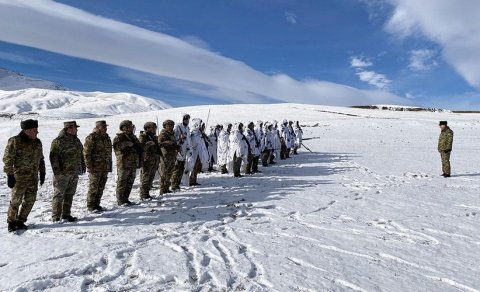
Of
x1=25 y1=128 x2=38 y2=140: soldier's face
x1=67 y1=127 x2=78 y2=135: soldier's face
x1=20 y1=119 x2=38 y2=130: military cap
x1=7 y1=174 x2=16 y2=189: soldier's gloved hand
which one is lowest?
x1=7 y1=174 x2=16 y2=189: soldier's gloved hand

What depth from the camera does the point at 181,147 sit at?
1193cm

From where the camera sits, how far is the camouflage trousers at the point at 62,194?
798 cm

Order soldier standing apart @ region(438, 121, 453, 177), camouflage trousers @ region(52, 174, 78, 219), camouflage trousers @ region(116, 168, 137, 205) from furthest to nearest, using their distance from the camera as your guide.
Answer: soldier standing apart @ region(438, 121, 453, 177) < camouflage trousers @ region(116, 168, 137, 205) < camouflage trousers @ region(52, 174, 78, 219)

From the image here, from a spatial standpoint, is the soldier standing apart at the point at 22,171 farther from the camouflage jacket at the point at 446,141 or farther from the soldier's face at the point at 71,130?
the camouflage jacket at the point at 446,141

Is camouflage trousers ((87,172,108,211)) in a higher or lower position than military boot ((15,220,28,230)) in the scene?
higher

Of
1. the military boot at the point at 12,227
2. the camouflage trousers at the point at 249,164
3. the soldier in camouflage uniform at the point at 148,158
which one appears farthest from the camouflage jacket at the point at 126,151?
the camouflage trousers at the point at 249,164

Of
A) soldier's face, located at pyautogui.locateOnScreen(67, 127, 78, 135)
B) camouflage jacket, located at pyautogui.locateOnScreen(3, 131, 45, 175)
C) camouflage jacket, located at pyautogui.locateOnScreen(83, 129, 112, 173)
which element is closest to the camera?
camouflage jacket, located at pyautogui.locateOnScreen(3, 131, 45, 175)

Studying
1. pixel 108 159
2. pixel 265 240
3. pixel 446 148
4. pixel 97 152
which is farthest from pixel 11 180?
pixel 446 148

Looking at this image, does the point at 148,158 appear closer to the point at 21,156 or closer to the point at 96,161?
the point at 96,161

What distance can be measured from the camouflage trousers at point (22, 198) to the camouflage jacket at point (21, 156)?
14 cm

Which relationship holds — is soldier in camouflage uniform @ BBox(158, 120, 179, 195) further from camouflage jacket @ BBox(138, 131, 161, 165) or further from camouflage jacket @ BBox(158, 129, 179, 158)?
camouflage jacket @ BBox(138, 131, 161, 165)

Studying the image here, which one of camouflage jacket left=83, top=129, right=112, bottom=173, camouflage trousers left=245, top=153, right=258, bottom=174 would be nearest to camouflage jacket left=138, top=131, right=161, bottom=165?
camouflage jacket left=83, top=129, right=112, bottom=173

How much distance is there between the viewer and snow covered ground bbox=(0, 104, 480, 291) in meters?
5.23

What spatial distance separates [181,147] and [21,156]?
5090mm
